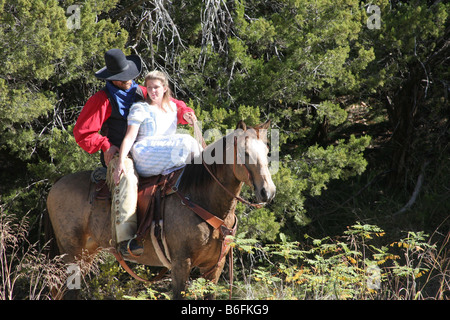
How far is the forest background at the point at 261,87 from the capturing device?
18.7ft

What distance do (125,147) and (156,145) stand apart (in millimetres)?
255

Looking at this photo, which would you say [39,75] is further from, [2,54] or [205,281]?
[205,281]

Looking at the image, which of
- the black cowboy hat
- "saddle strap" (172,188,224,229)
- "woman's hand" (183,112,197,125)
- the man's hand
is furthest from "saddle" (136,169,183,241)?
the black cowboy hat

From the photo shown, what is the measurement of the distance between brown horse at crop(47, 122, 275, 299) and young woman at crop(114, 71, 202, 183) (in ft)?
0.49

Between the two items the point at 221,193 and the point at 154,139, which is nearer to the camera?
the point at 221,193

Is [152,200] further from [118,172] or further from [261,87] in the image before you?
[261,87]

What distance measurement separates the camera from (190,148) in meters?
4.04

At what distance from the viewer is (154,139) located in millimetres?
4027

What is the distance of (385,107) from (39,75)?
17.9 feet

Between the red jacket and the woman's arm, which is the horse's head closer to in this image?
the woman's arm

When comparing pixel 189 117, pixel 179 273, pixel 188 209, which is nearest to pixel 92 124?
pixel 189 117

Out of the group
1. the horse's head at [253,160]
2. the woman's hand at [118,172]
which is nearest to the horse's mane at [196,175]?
the horse's head at [253,160]
